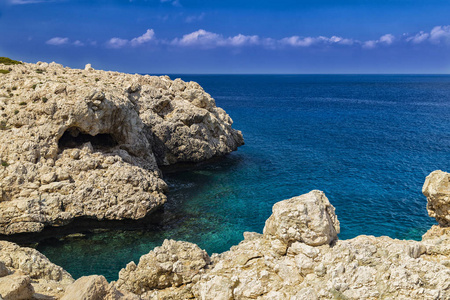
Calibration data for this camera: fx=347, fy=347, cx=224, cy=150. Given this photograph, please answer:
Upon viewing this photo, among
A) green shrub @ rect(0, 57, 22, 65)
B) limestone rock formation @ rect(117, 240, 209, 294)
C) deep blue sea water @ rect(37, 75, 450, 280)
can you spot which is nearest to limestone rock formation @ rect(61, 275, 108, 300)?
limestone rock formation @ rect(117, 240, 209, 294)

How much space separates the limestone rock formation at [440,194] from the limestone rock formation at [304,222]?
6.94 meters

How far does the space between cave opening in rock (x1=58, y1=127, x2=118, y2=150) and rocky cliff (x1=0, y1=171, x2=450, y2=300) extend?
1881 cm

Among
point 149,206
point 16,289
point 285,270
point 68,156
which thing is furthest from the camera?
point 68,156

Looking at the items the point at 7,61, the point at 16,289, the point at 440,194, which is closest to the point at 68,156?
the point at 16,289

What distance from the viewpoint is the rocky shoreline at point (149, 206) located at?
11.8 metres

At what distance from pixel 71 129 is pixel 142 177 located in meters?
8.64

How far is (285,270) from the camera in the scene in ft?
43.0

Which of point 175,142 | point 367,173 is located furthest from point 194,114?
point 367,173

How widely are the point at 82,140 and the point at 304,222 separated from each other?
1124 inches

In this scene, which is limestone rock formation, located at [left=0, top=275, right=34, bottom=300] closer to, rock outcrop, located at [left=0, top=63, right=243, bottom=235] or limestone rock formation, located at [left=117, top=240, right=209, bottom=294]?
limestone rock formation, located at [left=117, top=240, right=209, bottom=294]

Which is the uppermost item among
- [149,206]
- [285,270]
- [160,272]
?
[285,270]

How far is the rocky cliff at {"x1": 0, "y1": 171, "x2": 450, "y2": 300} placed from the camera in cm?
1130

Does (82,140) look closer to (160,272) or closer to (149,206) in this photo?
(149,206)

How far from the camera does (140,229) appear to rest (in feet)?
101
